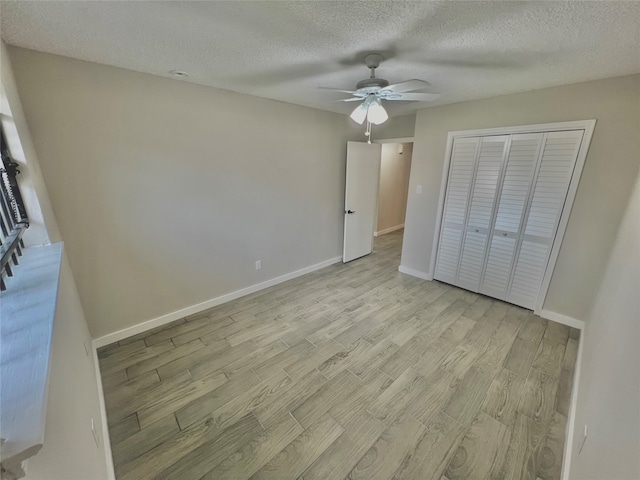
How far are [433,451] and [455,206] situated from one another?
267 cm

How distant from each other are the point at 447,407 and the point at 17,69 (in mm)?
3675

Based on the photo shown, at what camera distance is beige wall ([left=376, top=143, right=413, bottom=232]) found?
5.73 meters

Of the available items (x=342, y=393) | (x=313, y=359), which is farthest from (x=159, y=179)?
(x=342, y=393)

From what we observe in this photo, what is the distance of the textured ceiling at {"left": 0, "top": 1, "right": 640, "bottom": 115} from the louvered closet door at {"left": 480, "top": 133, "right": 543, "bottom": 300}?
2.03ft

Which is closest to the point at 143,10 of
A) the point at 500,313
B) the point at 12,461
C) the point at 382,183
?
the point at 12,461

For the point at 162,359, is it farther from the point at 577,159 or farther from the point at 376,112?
the point at 577,159

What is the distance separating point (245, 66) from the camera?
6.70ft

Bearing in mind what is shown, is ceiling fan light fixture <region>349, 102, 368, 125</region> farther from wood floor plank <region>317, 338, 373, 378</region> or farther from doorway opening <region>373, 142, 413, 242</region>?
doorway opening <region>373, 142, 413, 242</region>

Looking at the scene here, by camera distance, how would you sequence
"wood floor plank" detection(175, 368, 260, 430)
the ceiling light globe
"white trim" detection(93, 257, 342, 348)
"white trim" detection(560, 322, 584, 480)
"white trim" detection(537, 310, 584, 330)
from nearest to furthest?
1. "white trim" detection(560, 322, 584, 480)
2. "wood floor plank" detection(175, 368, 260, 430)
3. the ceiling light globe
4. "white trim" detection(93, 257, 342, 348)
5. "white trim" detection(537, 310, 584, 330)

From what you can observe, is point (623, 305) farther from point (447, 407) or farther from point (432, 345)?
point (432, 345)

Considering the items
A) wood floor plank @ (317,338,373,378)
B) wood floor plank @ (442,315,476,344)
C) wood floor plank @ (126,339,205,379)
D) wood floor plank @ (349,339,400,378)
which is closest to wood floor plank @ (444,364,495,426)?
wood floor plank @ (442,315,476,344)

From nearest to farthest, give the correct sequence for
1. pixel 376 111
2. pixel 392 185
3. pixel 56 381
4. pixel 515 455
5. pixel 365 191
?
pixel 56 381 < pixel 515 455 < pixel 376 111 < pixel 365 191 < pixel 392 185

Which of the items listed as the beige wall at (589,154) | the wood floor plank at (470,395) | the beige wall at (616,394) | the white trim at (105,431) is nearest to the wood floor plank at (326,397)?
the wood floor plank at (470,395)

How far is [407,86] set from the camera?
5.65 ft
